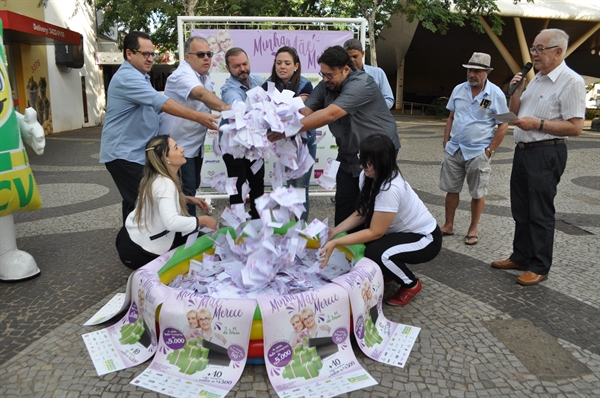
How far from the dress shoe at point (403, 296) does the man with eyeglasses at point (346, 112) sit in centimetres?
90

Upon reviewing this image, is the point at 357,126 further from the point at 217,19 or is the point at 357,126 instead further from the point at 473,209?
the point at 217,19

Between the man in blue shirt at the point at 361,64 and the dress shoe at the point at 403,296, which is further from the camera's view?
the man in blue shirt at the point at 361,64

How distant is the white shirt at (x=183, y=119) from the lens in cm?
407

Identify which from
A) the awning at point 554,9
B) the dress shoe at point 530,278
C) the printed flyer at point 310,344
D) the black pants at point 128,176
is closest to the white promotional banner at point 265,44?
the black pants at point 128,176

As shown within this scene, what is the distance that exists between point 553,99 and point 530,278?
55.5 inches

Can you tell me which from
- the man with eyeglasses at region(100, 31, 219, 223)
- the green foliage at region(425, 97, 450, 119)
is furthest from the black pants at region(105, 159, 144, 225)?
the green foliage at region(425, 97, 450, 119)

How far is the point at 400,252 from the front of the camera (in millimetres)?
3428

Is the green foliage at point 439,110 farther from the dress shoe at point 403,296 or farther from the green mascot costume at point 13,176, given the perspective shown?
the green mascot costume at point 13,176

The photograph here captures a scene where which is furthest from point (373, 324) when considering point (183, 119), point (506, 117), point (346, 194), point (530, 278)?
point (183, 119)

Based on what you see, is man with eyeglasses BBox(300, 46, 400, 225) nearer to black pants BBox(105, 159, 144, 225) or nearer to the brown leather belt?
the brown leather belt

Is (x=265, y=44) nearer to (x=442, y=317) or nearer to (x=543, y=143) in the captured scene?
(x=543, y=143)

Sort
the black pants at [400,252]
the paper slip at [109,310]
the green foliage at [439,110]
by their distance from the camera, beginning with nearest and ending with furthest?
the paper slip at [109,310]
the black pants at [400,252]
the green foliage at [439,110]

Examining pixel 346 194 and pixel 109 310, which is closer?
pixel 109 310

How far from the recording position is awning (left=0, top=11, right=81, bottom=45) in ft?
37.3
